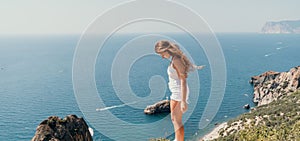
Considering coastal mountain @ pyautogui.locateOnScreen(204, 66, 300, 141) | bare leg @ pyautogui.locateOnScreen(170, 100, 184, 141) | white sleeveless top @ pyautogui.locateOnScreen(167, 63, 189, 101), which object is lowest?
coastal mountain @ pyautogui.locateOnScreen(204, 66, 300, 141)

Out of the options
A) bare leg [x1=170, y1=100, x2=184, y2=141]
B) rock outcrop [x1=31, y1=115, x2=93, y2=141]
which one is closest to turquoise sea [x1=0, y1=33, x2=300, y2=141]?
rock outcrop [x1=31, y1=115, x2=93, y2=141]

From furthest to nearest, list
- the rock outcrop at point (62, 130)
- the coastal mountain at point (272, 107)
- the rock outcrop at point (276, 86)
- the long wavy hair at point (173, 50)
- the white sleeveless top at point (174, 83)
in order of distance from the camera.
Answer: the rock outcrop at point (276, 86)
the coastal mountain at point (272, 107)
the rock outcrop at point (62, 130)
the white sleeveless top at point (174, 83)
the long wavy hair at point (173, 50)

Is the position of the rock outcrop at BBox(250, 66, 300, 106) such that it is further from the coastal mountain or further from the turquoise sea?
the turquoise sea

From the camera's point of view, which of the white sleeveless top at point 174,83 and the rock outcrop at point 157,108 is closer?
the white sleeveless top at point 174,83

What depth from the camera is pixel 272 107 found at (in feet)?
149

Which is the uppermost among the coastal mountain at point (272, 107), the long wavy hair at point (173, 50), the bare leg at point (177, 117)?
the long wavy hair at point (173, 50)

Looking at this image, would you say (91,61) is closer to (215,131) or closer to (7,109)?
(215,131)

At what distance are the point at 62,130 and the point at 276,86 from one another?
50.9 m

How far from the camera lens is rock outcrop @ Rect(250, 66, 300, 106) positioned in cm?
5494

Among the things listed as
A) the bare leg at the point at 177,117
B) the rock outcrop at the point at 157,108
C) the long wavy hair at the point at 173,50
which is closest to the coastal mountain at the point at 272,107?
the rock outcrop at the point at 157,108

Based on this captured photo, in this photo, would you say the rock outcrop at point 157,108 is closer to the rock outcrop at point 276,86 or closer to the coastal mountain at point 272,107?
the coastal mountain at point 272,107

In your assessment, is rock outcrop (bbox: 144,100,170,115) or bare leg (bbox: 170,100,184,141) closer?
bare leg (bbox: 170,100,184,141)

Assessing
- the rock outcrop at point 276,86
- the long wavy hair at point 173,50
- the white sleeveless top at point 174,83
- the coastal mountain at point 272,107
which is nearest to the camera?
the long wavy hair at point 173,50

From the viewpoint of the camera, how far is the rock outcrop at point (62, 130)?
17.2 metres
